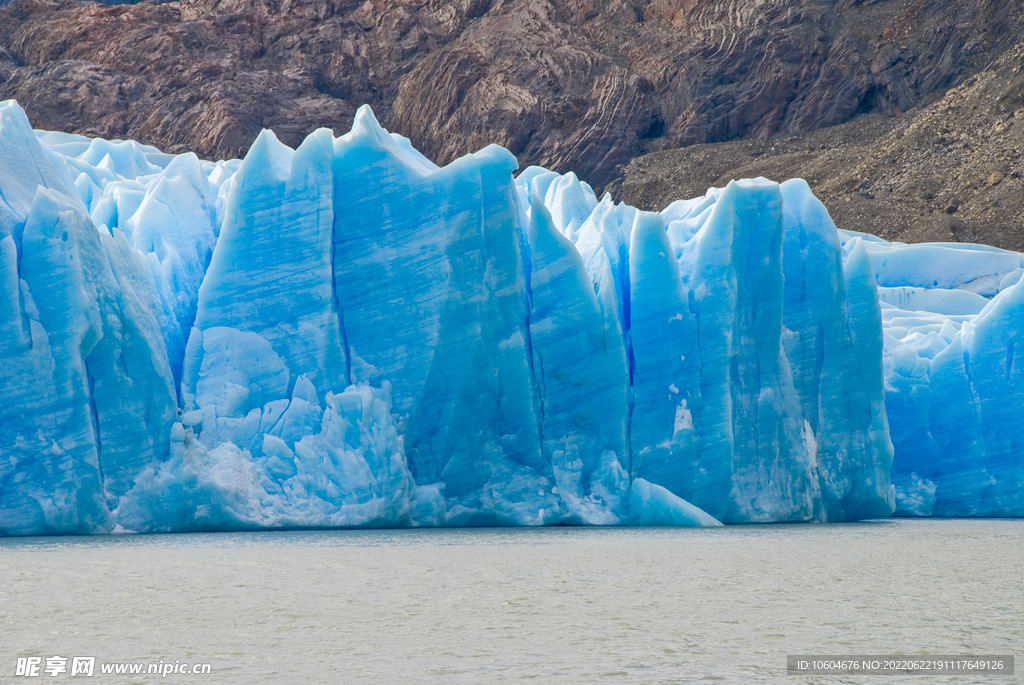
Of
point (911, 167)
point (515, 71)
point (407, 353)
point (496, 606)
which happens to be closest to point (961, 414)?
point (407, 353)

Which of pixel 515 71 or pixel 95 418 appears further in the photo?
pixel 515 71

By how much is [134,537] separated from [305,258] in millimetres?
3065

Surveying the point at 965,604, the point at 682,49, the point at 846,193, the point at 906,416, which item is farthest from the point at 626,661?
the point at 682,49

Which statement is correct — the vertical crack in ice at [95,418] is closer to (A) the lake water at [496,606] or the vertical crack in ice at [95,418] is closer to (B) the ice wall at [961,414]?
(A) the lake water at [496,606]

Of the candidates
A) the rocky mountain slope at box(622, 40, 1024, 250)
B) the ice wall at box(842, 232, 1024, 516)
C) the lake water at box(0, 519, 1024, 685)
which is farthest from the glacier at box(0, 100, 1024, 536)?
the rocky mountain slope at box(622, 40, 1024, 250)

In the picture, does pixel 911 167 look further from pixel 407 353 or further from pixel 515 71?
pixel 407 353

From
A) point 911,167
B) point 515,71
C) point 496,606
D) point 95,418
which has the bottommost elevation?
point 496,606

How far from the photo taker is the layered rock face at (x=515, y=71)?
122 ft

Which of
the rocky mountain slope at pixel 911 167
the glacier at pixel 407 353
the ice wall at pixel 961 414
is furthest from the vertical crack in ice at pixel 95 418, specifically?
the rocky mountain slope at pixel 911 167

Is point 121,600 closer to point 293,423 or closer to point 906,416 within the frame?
point 293,423

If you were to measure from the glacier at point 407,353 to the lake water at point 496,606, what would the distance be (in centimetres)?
89

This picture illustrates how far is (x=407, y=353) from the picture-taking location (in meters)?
10.4

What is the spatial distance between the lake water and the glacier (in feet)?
2.93

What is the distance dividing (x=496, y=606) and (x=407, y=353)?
4868 mm
